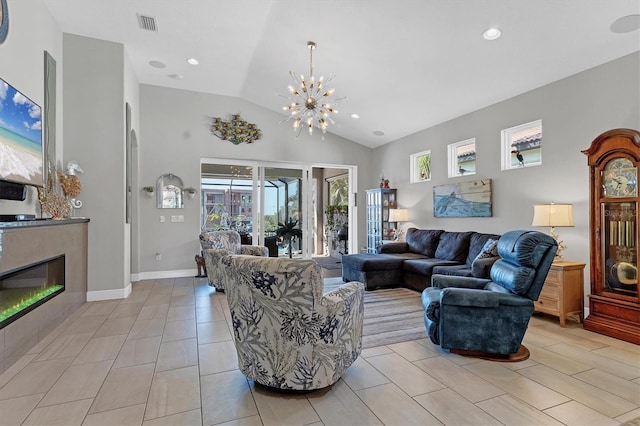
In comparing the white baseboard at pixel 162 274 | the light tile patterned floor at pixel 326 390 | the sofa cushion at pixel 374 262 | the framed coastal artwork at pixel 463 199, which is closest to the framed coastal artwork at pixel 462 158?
the framed coastal artwork at pixel 463 199

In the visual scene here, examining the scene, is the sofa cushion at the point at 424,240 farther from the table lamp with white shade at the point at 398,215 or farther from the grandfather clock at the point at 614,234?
the grandfather clock at the point at 614,234

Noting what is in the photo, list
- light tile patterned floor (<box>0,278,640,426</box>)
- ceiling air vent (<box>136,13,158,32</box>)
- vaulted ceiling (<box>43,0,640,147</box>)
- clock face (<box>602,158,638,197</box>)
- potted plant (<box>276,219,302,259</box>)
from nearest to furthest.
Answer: light tile patterned floor (<box>0,278,640,426</box>) < clock face (<box>602,158,638,197</box>) < vaulted ceiling (<box>43,0,640,147</box>) < ceiling air vent (<box>136,13,158,32</box>) < potted plant (<box>276,219,302,259</box>)

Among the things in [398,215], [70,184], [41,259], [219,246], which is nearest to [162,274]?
[219,246]

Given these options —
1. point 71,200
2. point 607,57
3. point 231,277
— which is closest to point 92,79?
point 71,200

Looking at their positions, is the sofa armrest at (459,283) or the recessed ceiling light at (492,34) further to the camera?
the recessed ceiling light at (492,34)

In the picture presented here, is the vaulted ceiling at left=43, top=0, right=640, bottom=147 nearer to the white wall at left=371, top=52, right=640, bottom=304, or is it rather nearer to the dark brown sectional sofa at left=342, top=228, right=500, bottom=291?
the white wall at left=371, top=52, right=640, bottom=304

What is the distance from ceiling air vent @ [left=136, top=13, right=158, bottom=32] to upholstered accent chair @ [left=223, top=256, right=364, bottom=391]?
3792 mm

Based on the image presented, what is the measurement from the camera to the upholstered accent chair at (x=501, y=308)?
2678 millimetres

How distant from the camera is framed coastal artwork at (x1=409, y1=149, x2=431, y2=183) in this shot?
6.50m

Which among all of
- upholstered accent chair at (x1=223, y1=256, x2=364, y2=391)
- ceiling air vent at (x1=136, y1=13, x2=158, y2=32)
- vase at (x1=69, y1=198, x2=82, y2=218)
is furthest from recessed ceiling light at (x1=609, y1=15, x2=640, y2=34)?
vase at (x1=69, y1=198, x2=82, y2=218)

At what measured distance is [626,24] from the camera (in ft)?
10.3

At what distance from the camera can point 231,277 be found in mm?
2154

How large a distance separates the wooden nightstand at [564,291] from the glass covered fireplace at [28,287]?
5.15 metres

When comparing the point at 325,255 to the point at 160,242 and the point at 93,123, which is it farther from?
the point at 93,123
